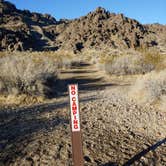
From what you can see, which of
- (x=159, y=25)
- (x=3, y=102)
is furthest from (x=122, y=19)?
(x=3, y=102)

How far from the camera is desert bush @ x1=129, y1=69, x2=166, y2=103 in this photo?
11.9m

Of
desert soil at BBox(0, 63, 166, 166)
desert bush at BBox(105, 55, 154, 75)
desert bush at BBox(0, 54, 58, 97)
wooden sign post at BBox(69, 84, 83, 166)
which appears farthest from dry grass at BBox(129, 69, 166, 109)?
desert bush at BBox(105, 55, 154, 75)

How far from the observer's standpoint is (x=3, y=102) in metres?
11.7

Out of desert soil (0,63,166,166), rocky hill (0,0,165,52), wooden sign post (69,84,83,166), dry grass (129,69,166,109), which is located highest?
rocky hill (0,0,165,52)

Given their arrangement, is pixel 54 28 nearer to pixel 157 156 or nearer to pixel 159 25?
pixel 159 25

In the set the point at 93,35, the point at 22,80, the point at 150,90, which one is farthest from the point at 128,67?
the point at 93,35

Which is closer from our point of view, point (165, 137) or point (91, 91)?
point (165, 137)

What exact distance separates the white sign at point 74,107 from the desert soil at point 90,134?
159 centimetres

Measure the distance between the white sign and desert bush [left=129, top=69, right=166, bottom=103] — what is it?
697cm

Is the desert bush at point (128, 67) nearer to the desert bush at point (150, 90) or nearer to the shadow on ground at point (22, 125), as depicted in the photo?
the desert bush at point (150, 90)

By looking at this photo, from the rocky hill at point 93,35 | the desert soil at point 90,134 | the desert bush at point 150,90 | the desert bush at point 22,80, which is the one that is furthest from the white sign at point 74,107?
the rocky hill at point 93,35

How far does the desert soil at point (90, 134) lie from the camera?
6719 mm

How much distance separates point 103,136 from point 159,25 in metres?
100

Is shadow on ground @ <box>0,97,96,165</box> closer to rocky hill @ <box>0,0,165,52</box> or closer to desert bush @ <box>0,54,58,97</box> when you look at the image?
desert bush @ <box>0,54,58,97</box>
